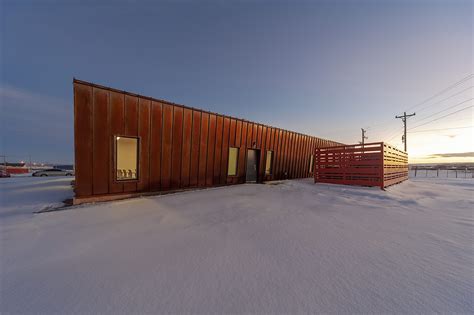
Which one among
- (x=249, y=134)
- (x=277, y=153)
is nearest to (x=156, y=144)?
(x=249, y=134)

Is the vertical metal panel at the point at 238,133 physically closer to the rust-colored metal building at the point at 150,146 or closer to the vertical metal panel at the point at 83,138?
the rust-colored metal building at the point at 150,146

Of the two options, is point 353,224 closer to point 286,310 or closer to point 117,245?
point 286,310

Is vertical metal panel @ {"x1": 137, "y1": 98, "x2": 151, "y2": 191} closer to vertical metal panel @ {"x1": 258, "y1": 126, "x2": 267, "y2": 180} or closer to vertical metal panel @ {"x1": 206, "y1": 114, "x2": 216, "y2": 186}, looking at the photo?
vertical metal panel @ {"x1": 206, "y1": 114, "x2": 216, "y2": 186}

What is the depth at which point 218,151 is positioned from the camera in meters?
8.96

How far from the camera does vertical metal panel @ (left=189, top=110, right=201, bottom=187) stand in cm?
799

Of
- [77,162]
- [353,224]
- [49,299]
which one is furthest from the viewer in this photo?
[77,162]

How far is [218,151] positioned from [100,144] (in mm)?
4639

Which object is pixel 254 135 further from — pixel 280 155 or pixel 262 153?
pixel 280 155

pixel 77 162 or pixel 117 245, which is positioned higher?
pixel 77 162

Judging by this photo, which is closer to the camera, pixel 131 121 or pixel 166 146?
pixel 131 121

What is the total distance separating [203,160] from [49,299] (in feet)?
22.5

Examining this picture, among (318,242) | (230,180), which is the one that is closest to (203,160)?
(230,180)

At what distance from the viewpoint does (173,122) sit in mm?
7414

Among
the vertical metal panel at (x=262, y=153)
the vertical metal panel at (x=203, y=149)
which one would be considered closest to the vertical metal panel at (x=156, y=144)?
the vertical metal panel at (x=203, y=149)
